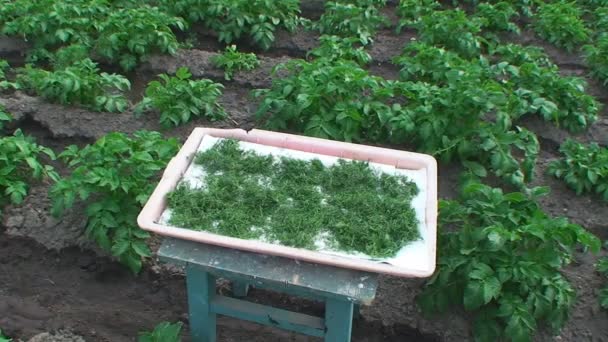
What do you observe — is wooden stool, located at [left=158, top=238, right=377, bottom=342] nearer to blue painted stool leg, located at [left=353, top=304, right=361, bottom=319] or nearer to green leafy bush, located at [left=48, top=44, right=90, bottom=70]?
blue painted stool leg, located at [left=353, top=304, right=361, bottom=319]

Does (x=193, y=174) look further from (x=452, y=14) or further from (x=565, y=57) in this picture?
(x=565, y=57)

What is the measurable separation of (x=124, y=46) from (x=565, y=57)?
3610mm

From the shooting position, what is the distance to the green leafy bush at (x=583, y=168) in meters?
3.98

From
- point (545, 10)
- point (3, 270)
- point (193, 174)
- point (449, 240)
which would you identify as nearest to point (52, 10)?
point (3, 270)

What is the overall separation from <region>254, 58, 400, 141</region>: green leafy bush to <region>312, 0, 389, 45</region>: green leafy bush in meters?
1.20

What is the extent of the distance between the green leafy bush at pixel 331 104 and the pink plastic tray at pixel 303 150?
950 millimetres

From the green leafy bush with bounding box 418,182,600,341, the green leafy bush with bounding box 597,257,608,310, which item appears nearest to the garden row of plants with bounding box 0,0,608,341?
the green leafy bush with bounding box 418,182,600,341

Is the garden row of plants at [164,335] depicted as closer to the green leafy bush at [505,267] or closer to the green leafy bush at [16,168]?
the green leafy bush at [16,168]

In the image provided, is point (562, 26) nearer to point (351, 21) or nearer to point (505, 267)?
point (351, 21)

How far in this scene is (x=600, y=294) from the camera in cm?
334

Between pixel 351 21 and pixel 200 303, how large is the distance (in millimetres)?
3315

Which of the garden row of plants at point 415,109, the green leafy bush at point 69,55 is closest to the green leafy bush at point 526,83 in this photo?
the garden row of plants at point 415,109

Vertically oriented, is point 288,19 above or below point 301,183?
below

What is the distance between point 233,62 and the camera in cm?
503
